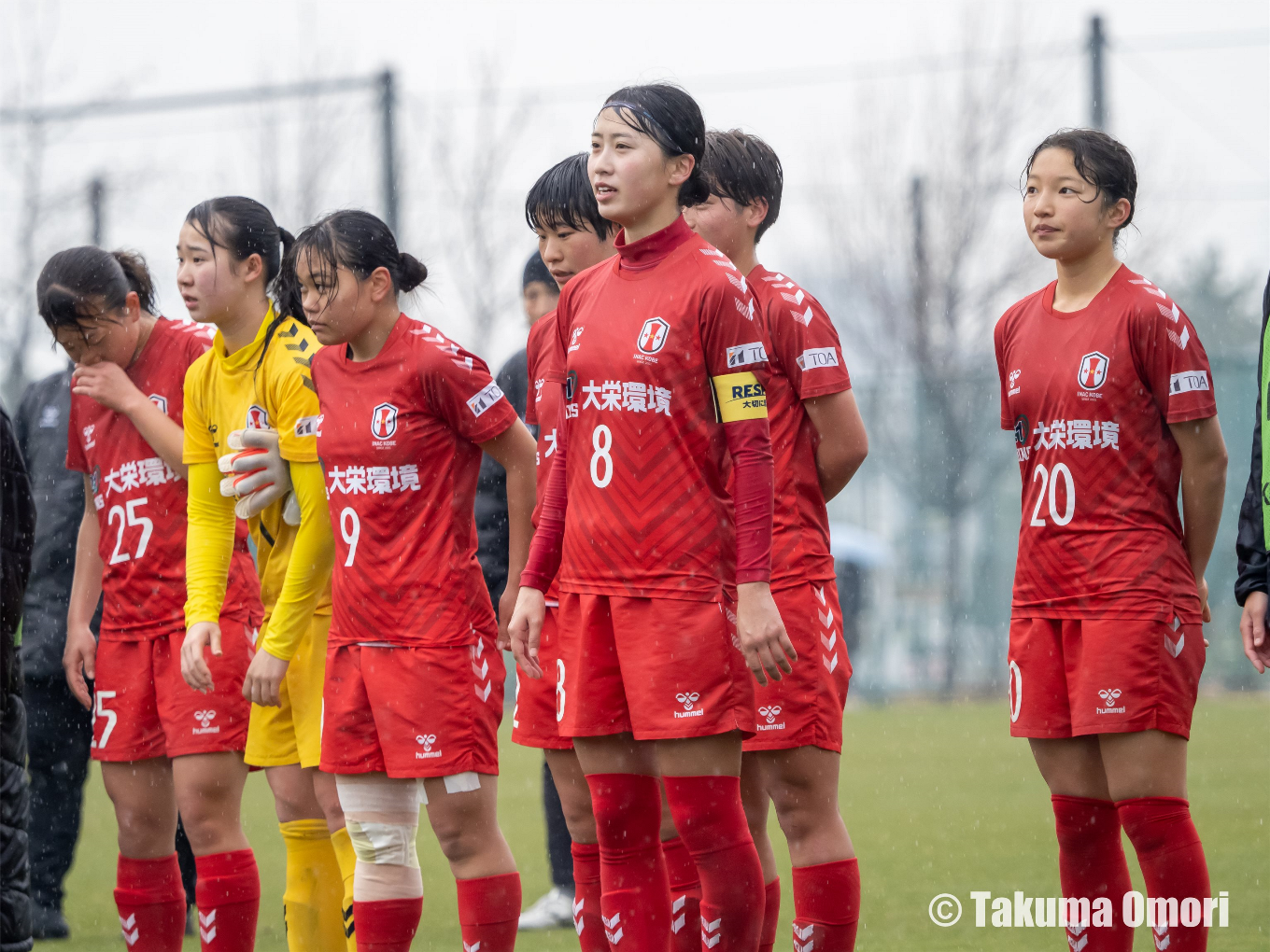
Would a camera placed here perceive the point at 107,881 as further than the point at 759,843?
Yes

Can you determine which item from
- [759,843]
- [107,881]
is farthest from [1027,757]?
[759,843]

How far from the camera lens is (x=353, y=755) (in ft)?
12.1

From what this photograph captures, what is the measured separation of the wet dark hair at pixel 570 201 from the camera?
4.27m

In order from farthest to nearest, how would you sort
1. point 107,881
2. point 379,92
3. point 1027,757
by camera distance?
point 379,92 → point 1027,757 → point 107,881

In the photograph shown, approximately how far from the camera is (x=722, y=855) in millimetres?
3225

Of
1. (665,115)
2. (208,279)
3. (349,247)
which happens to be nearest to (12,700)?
(208,279)

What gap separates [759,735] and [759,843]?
35 centimetres

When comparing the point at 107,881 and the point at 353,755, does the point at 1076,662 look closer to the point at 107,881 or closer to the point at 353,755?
the point at 353,755

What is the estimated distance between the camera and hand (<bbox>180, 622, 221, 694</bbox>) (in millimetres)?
3959

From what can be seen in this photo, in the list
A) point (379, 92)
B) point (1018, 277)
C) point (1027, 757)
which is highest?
point (379, 92)

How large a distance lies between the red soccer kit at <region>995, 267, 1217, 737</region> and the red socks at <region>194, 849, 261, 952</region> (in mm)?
2102

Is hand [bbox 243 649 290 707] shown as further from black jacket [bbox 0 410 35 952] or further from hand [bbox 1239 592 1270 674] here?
hand [bbox 1239 592 1270 674]

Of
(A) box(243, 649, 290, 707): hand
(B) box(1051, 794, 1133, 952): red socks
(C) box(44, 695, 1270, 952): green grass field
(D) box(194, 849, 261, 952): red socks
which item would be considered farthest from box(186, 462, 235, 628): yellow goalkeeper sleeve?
(B) box(1051, 794, 1133, 952): red socks

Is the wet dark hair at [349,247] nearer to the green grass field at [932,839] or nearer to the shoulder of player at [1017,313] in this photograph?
the shoulder of player at [1017,313]
